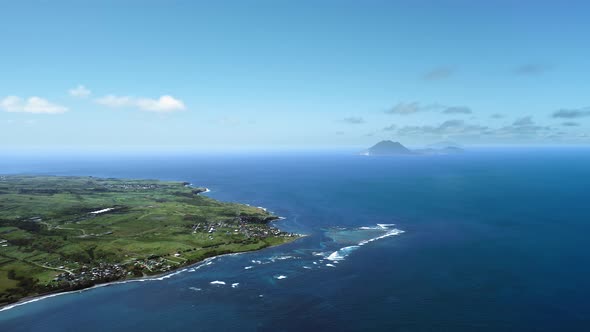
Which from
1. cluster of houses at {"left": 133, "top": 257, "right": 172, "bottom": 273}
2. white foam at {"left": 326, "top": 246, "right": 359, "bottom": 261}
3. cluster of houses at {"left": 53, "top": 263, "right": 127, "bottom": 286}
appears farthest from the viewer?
white foam at {"left": 326, "top": 246, "right": 359, "bottom": 261}

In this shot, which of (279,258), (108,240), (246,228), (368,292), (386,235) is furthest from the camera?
(246,228)

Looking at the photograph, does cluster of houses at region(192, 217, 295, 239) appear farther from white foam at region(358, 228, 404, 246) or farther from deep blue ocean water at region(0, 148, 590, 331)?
white foam at region(358, 228, 404, 246)

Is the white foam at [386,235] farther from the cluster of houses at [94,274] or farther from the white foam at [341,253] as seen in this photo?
the cluster of houses at [94,274]

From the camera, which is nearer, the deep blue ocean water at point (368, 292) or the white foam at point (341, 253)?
the deep blue ocean water at point (368, 292)

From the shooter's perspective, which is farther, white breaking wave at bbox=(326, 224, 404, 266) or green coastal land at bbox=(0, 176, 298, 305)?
white breaking wave at bbox=(326, 224, 404, 266)

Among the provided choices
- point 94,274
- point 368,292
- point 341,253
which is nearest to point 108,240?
point 94,274

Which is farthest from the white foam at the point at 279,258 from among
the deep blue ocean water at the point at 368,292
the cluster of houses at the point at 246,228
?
the cluster of houses at the point at 246,228

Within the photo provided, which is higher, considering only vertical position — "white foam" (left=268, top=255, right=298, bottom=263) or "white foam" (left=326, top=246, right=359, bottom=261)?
"white foam" (left=326, top=246, right=359, bottom=261)

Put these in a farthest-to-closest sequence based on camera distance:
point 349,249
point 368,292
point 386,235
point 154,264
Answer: point 386,235, point 349,249, point 154,264, point 368,292

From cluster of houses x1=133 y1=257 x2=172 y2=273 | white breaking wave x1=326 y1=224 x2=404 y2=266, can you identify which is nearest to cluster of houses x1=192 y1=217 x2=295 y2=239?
white breaking wave x1=326 y1=224 x2=404 y2=266

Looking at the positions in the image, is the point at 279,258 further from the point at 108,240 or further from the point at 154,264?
the point at 108,240
